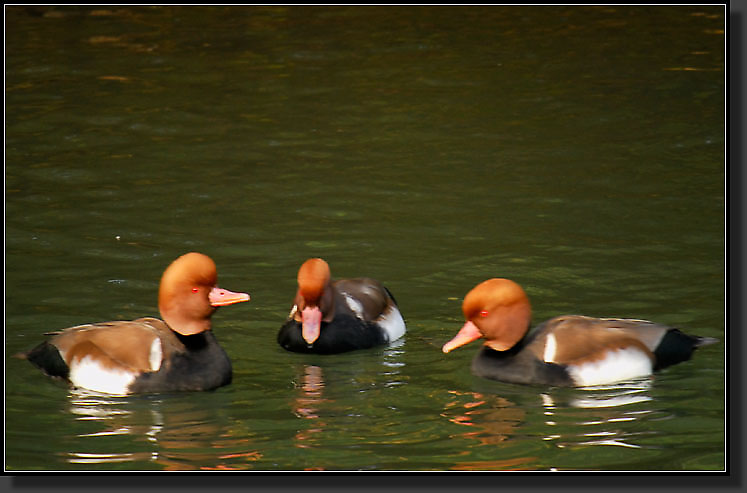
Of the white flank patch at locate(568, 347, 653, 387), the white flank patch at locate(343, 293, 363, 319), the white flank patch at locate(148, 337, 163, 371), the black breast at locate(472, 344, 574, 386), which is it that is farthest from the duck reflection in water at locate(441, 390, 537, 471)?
the white flank patch at locate(148, 337, 163, 371)

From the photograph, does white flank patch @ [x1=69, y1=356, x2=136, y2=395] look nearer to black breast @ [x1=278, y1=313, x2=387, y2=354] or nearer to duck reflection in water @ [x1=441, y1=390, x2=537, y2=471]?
black breast @ [x1=278, y1=313, x2=387, y2=354]

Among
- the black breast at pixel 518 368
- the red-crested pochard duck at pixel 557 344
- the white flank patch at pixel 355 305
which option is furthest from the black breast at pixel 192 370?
the black breast at pixel 518 368

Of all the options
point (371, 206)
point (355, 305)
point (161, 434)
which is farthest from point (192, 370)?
point (371, 206)

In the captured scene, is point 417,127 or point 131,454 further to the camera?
point 417,127

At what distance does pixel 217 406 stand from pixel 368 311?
62.2 inches

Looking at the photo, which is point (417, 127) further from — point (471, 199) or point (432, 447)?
point (432, 447)

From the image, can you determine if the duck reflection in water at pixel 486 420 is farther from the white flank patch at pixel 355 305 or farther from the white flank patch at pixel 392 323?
the white flank patch at pixel 355 305

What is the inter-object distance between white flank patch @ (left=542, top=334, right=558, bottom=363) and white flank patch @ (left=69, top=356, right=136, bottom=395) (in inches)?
101

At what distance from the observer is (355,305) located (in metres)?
9.52

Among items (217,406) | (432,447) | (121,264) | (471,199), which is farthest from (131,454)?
(471,199)

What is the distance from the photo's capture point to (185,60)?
1745cm

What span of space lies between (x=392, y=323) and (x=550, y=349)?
138 cm

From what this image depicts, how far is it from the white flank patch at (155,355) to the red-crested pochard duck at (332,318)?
1.10 meters

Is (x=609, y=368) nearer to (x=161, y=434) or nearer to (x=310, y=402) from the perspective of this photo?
(x=310, y=402)
